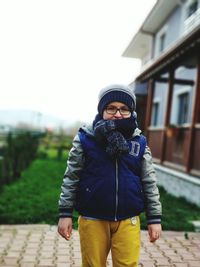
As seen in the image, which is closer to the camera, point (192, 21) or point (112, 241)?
point (112, 241)

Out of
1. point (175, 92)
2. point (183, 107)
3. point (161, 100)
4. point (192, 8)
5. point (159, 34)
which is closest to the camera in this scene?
point (192, 8)

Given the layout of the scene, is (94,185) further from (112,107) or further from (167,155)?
(167,155)

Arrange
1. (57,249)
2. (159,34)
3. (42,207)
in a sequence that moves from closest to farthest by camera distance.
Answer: (57,249)
(42,207)
(159,34)

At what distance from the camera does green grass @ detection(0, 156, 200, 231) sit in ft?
21.8

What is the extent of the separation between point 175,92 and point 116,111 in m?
14.0

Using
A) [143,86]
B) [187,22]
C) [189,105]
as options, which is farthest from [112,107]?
[143,86]

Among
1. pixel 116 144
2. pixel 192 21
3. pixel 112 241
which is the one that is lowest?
pixel 112 241

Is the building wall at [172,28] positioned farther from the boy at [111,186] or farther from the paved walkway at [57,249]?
the boy at [111,186]

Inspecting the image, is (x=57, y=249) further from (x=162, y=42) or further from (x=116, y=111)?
(x=162, y=42)

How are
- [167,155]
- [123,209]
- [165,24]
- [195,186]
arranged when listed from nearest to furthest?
[123,209]
[195,186]
[167,155]
[165,24]

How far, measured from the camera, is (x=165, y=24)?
18.8 m

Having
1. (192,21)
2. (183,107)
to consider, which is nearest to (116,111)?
(192,21)

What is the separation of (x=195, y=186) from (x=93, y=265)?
667 cm

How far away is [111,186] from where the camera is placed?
2736mm
